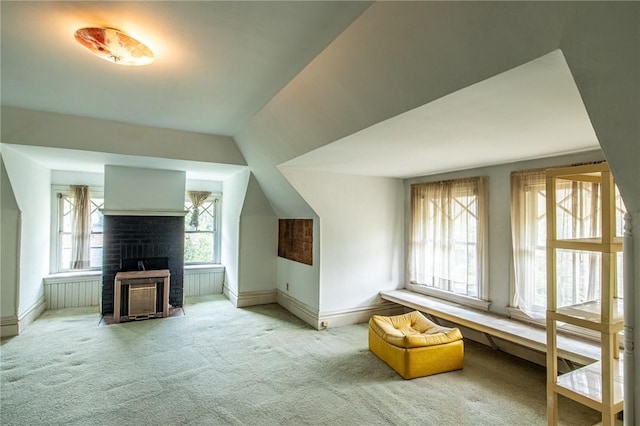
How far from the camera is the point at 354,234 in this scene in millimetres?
4820

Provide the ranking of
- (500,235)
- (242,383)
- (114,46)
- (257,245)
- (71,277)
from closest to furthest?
1. (114,46)
2. (242,383)
3. (500,235)
4. (71,277)
5. (257,245)

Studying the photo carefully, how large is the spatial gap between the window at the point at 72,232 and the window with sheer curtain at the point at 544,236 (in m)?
6.54

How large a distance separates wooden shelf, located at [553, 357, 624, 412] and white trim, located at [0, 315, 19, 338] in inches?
231

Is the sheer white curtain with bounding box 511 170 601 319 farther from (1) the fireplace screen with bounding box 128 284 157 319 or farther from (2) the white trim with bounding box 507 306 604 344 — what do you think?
(1) the fireplace screen with bounding box 128 284 157 319

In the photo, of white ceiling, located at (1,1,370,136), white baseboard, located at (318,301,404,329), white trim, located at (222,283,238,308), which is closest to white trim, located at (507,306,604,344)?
white baseboard, located at (318,301,404,329)

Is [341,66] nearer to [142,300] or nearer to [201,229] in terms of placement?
[142,300]

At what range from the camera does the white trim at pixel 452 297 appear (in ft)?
12.9

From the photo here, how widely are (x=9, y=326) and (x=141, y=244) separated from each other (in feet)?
6.13

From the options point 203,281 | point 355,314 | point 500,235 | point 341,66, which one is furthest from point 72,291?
point 500,235

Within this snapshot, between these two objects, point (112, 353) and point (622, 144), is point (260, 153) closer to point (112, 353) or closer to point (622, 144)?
point (112, 353)

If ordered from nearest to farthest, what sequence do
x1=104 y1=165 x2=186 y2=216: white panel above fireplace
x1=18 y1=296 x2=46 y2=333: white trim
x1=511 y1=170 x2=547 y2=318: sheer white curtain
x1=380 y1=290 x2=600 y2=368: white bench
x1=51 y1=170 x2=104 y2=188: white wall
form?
x1=380 y1=290 x2=600 y2=368: white bench, x1=511 y1=170 x2=547 y2=318: sheer white curtain, x1=18 y1=296 x2=46 y2=333: white trim, x1=104 y1=165 x2=186 y2=216: white panel above fireplace, x1=51 y1=170 x2=104 y2=188: white wall

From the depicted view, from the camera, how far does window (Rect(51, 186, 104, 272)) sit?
557 centimetres

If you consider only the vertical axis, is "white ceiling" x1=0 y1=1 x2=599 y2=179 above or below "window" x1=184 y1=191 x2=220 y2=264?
above

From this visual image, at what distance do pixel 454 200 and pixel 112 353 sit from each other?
4598 millimetres
